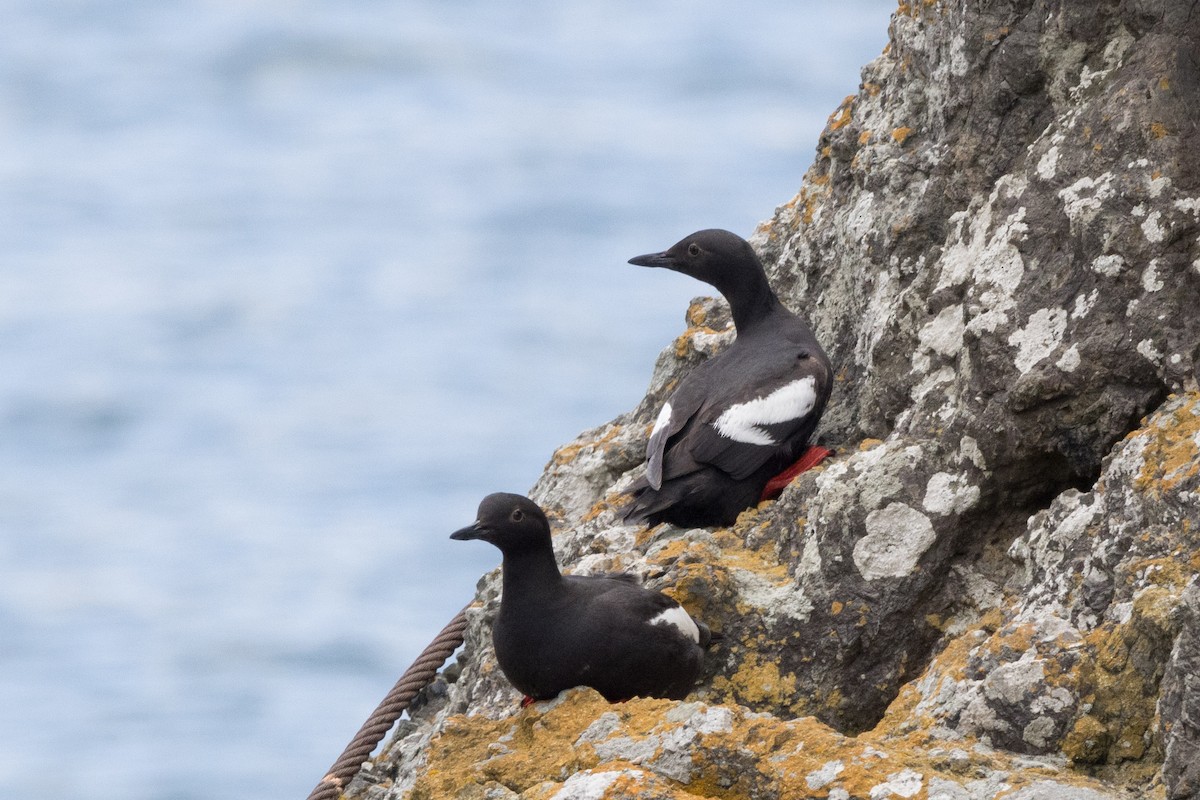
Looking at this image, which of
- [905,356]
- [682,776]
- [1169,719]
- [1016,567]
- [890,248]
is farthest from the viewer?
[890,248]

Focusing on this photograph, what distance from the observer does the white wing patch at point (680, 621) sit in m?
5.61

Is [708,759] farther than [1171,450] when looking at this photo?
No

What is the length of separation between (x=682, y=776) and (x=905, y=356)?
253 centimetres

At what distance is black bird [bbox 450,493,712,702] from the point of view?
5625 mm

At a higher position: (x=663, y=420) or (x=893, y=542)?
(x=663, y=420)

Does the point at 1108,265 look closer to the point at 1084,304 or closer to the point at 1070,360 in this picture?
the point at 1084,304

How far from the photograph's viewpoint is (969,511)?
5.63 meters

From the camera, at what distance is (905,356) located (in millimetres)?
6520

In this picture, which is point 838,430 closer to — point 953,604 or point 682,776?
point 953,604

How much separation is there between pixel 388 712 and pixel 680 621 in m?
1.66

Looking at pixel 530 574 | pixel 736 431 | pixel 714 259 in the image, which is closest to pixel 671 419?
pixel 736 431

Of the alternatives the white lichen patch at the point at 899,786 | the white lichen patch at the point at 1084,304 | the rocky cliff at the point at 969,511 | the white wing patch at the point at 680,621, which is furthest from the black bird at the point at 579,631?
the white lichen patch at the point at 1084,304

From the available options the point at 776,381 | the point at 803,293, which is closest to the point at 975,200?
the point at 776,381

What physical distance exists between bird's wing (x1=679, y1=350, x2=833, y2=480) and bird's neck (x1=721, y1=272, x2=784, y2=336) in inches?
22.9
